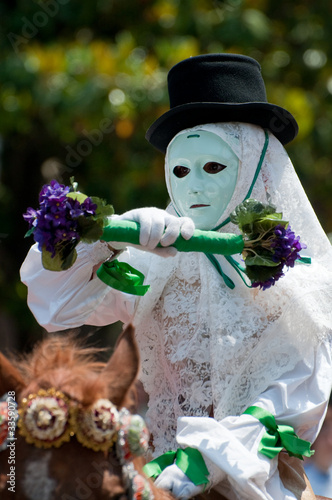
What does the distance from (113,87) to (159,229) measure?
4211 mm

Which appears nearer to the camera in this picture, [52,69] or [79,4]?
[52,69]

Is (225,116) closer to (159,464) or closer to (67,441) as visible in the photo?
(159,464)

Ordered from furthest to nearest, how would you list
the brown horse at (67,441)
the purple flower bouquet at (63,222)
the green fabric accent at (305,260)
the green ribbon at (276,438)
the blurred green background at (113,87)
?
1. the blurred green background at (113,87)
2. the green fabric accent at (305,260)
3. the green ribbon at (276,438)
4. the purple flower bouquet at (63,222)
5. the brown horse at (67,441)

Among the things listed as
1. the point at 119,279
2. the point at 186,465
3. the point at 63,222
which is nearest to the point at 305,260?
the point at 119,279

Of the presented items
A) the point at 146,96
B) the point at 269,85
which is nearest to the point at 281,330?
the point at 146,96

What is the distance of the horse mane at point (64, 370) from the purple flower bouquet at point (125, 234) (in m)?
0.31

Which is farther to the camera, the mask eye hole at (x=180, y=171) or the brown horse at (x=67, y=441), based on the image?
the mask eye hole at (x=180, y=171)

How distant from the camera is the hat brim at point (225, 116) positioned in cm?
283

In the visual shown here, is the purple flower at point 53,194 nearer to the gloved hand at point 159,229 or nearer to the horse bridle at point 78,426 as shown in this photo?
the gloved hand at point 159,229

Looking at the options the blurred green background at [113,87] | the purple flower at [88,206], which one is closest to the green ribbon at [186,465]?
the purple flower at [88,206]

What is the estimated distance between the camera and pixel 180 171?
2.89m

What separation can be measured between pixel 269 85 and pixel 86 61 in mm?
1828

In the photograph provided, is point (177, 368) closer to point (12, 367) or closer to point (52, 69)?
point (12, 367)

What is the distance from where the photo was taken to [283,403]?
2.54 meters
